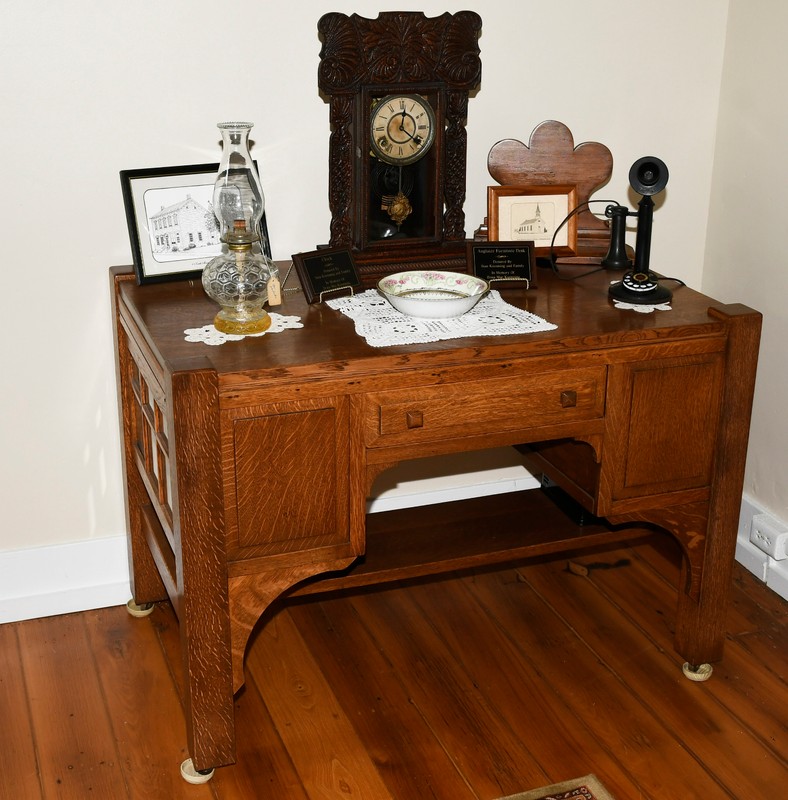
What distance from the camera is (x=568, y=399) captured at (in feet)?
6.81

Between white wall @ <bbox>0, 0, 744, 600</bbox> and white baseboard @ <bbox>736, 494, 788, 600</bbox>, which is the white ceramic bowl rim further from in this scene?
white baseboard @ <bbox>736, 494, 788, 600</bbox>

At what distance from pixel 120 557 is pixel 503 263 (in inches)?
47.8

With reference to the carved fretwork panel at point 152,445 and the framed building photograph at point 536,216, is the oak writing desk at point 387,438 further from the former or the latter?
the framed building photograph at point 536,216

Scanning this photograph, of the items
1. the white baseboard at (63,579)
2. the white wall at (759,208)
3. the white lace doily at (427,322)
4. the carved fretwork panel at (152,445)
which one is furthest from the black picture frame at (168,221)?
the white wall at (759,208)

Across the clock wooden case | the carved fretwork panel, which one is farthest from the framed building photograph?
the carved fretwork panel

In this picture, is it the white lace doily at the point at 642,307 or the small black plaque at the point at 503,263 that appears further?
the small black plaque at the point at 503,263

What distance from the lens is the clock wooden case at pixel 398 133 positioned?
2287 mm

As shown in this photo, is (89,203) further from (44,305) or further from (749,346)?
(749,346)

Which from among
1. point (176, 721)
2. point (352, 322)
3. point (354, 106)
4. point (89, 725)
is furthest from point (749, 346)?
point (89, 725)

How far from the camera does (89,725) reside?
2215 mm

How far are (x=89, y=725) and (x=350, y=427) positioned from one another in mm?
895

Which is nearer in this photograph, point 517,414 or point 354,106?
point 517,414

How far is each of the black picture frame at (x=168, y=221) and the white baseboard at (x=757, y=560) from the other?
1575mm

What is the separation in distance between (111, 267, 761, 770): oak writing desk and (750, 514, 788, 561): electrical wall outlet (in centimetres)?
43
